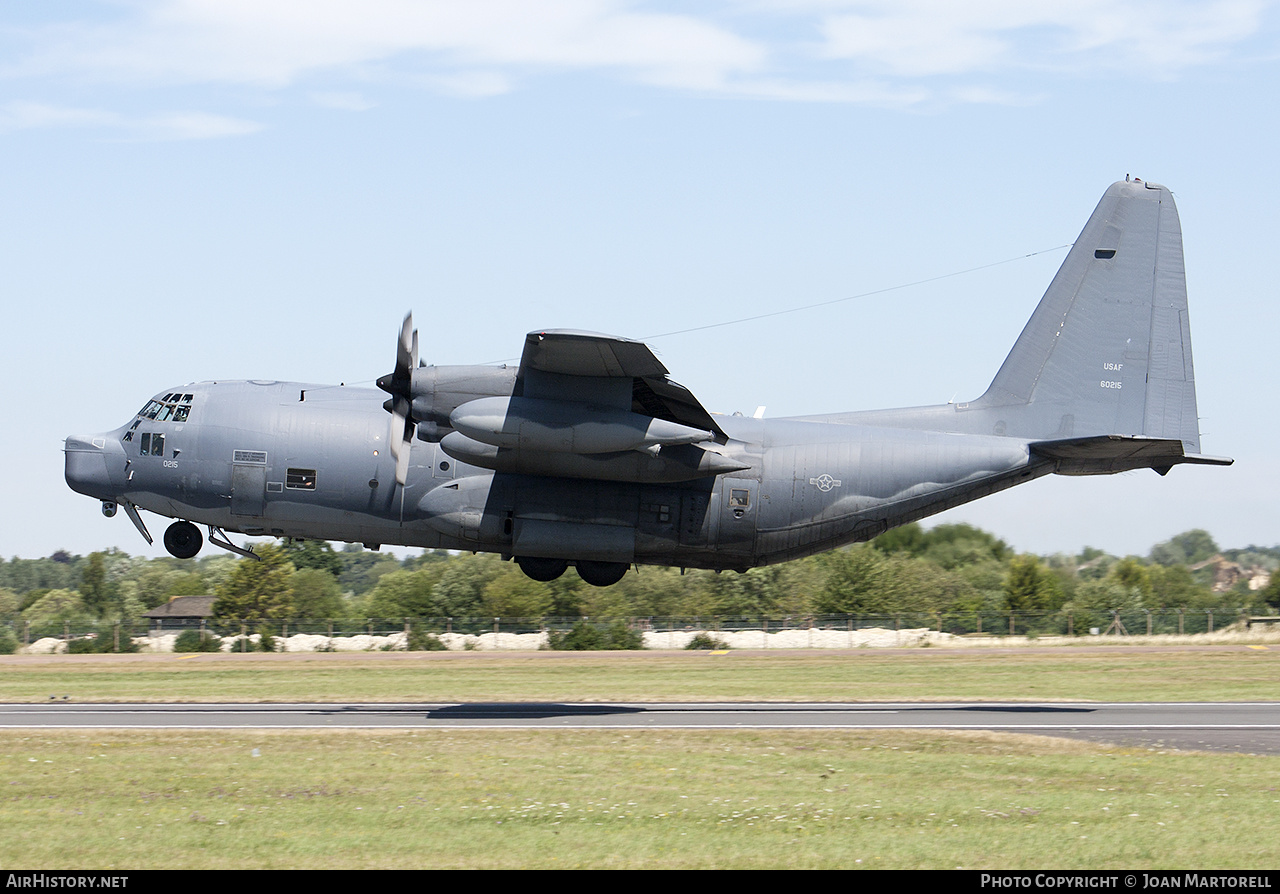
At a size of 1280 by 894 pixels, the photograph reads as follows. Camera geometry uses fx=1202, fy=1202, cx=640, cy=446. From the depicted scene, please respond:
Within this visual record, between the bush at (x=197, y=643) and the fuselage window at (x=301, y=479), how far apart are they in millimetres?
27777

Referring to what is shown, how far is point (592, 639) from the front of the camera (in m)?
46.5

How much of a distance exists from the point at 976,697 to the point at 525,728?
13.1 meters

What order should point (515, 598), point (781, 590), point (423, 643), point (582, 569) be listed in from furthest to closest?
point (781, 590) → point (515, 598) → point (423, 643) → point (582, 569)

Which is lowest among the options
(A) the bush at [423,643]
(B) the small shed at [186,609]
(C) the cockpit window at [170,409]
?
(B) the small shed at [186,609]

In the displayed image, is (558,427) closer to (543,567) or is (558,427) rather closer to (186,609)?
(543,567)

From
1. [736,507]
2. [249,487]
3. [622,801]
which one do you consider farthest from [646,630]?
[622,801]

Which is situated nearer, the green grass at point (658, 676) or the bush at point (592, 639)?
the green grass at point (658, 676)

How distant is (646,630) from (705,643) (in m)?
3.32

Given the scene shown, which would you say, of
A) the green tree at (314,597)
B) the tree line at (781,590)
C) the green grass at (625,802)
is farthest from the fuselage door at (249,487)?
the green tree at (314,597)

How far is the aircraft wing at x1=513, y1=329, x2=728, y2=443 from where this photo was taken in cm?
1889

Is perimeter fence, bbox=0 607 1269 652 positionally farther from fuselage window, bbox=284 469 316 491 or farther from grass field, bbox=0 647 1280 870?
grass field, bbox=0 647 1280 870

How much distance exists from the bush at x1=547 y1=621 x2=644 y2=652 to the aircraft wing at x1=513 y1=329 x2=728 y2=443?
2587 centimetres

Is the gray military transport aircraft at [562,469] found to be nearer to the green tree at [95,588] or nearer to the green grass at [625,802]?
the green grass at [625,802]

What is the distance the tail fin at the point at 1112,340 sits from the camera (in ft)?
78.4
